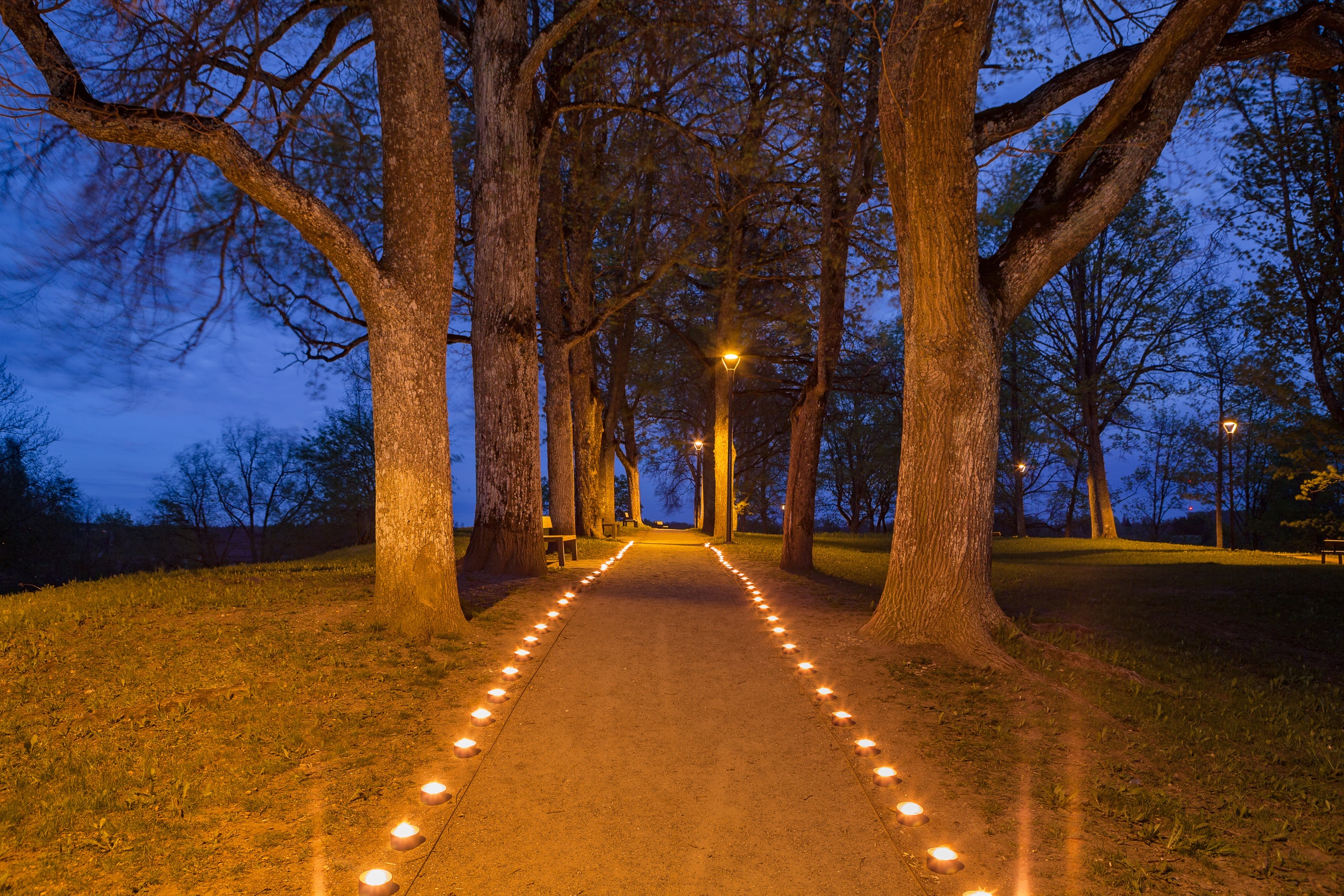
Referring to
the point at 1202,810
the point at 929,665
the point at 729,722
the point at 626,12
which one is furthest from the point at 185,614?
the point at 626,12

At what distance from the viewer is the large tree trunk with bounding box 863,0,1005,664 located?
5.76 meters

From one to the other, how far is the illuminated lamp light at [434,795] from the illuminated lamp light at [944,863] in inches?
87.3

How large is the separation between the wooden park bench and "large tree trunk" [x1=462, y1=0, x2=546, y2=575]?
105cm

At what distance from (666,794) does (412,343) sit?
443cm

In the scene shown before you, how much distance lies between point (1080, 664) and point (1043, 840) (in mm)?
3164

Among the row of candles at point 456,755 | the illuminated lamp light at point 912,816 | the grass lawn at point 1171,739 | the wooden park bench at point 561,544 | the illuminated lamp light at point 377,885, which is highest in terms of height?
the wooden park bench at point 561,544

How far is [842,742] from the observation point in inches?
159

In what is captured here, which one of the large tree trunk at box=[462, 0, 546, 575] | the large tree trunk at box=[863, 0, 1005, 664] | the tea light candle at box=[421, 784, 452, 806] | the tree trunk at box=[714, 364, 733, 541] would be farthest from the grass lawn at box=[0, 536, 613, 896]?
the tree trunk at box=[714, 364, 733, 541]

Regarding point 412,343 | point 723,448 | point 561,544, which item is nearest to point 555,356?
point 561,544

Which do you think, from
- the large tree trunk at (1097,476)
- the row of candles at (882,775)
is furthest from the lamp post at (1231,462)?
the row of candles at (882,775)

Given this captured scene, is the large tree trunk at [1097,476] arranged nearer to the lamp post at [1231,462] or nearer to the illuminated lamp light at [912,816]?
the lamp post at [1231,462]

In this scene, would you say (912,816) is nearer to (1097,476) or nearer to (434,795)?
(434,795)

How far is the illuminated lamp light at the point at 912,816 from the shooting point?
10.0 feet

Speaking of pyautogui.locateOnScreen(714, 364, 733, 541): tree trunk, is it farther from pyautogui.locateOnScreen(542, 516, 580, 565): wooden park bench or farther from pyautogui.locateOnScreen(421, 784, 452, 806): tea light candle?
pyautogui.locateOnScreen(421, 784, 452, 806): tea light candle
